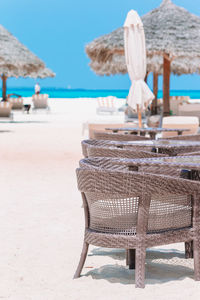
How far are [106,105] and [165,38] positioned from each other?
1183 centimetres

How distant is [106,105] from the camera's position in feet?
75.8

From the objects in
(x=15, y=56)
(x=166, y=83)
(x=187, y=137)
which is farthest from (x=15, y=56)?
(x=187, y=137)

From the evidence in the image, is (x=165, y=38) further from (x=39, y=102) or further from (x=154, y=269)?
(x=39, y=102)

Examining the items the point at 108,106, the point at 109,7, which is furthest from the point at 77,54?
the point at 108,106

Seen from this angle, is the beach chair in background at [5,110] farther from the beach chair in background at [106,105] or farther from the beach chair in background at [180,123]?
the beach chair in background at [180,123]

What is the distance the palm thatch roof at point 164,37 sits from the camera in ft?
36.4

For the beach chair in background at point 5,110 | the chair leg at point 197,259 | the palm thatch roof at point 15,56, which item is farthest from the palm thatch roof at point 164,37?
the chair leg at point 197,259

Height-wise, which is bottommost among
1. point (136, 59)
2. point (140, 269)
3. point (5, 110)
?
point (140, 269)

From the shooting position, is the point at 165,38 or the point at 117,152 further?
the point at 165,38

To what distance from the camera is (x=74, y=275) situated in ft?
9.20

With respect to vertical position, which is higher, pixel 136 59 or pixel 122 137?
pixel 136 59

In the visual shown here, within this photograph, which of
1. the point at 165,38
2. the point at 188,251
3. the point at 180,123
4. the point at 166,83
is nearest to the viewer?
the point at 188,251

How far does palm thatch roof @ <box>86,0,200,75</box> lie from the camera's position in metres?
11.1

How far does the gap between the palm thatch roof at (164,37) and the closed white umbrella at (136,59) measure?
399 centimetres
